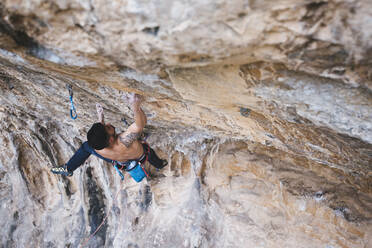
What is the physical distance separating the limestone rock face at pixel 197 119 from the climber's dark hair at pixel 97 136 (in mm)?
264

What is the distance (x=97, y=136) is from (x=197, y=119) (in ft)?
2.55

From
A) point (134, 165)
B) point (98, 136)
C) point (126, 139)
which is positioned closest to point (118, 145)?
point (126, 139)

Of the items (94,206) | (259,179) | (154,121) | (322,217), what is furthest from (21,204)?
(322,217)

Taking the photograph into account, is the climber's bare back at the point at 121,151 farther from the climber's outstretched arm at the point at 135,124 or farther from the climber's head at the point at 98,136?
the climber's head at the point at 98,136

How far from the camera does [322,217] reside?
1.98 m

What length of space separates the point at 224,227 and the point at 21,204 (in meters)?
3.14

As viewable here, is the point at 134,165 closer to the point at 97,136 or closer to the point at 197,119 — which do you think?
the point at 97,136

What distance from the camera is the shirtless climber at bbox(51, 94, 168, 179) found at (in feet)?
5.98

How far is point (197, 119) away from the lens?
2.00 metres

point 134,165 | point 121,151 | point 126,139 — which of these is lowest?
point 134,165

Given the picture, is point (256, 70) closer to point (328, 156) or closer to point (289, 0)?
point (289, 0)

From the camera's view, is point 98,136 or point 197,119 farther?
point 197,119

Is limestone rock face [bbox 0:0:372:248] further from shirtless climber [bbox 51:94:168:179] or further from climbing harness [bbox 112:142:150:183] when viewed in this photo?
climbing harness [bbox 112:142:150:183]

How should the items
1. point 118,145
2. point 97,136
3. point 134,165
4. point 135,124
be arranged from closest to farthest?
point 97,136 → point 135,124 → point 118,145 → point 134,165
